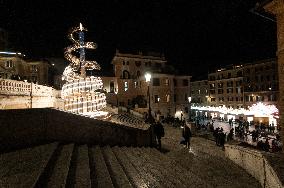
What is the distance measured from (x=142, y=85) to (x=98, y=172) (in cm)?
5007

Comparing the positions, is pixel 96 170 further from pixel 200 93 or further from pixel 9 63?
pixel 200 93

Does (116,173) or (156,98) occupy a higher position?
(156,98)

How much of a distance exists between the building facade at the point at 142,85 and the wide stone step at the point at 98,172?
146ft

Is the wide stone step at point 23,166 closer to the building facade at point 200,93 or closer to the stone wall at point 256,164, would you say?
the stone wall at point 256,164

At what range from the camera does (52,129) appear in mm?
10430

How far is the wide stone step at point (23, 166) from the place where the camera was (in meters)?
A: 5.59

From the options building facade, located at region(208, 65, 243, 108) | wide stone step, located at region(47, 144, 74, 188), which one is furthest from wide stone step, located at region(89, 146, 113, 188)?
building facade, located at region(208, 65, 243, 108)

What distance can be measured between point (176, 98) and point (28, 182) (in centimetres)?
5484

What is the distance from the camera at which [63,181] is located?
5875mm

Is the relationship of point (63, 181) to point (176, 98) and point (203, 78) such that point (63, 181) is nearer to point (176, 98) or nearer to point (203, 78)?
point (176, 98)

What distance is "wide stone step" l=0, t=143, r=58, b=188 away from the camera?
559 centimetres

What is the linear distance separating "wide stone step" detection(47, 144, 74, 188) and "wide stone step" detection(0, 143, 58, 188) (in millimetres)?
284

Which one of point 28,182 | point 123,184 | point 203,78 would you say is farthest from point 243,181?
point 203,78

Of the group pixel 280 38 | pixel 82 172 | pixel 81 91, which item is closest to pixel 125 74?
pixel 81 91
